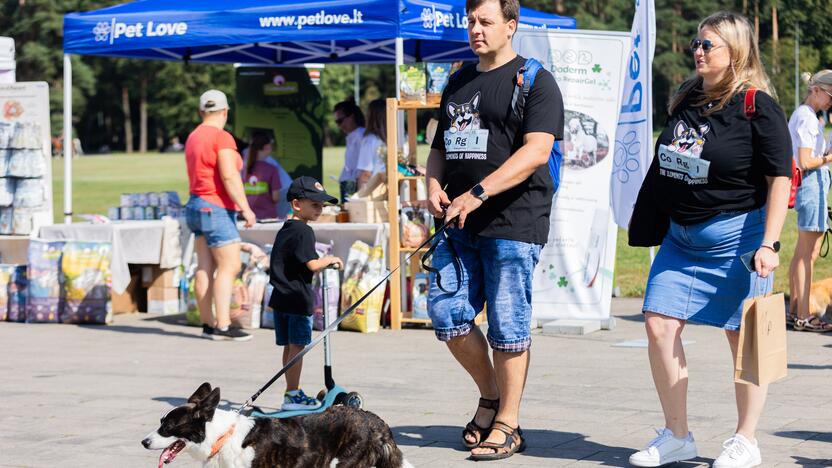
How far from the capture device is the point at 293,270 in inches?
266

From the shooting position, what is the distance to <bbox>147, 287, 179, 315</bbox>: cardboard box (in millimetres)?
11594

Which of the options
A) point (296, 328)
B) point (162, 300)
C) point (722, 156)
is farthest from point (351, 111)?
point (722, 156)

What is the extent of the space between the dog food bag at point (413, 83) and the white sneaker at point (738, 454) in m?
5.33

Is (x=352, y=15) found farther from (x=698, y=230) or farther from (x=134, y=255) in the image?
(x=698, y=230)

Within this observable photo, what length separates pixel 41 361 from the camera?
892 centimetres

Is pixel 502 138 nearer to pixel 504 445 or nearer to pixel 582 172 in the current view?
pixel 504 445

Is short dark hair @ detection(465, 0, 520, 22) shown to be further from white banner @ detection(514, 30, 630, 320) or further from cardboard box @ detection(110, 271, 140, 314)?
cardboard box @ detection(110, 271, 140, 314)

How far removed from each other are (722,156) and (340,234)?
19.6 ft

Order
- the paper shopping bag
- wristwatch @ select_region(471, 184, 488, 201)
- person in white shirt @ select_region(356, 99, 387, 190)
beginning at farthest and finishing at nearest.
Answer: person in white shirt @ select_region(356, 99, 387, 190) < wristwatch @ select_region(471, 184, 488, 201) < the paper shopping bag

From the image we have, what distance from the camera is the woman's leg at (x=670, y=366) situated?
5.12 metres

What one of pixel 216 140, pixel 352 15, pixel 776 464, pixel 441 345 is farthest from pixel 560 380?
pixel 352 15

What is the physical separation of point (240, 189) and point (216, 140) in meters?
0.43

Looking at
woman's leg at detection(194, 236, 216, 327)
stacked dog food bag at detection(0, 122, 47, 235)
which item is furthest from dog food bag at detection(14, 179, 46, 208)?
woman's leg at detection(194, 236, 216, 327)

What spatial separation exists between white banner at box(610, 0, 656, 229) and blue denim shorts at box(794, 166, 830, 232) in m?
1.23
